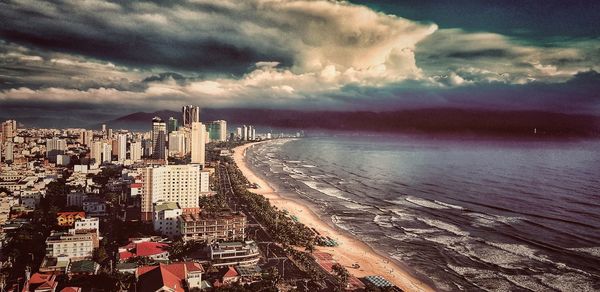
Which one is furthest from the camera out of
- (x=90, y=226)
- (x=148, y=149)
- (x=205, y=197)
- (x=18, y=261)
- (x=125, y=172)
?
(x=148, y=149)

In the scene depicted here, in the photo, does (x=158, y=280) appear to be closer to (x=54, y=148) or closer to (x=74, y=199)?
(x=74, y=199)

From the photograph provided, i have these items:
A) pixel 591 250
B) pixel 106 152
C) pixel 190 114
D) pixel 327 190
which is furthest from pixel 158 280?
pixel 190 114

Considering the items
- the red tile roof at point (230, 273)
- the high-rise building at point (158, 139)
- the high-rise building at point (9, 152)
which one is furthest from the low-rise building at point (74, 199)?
the high-rise building at point (158, 139)

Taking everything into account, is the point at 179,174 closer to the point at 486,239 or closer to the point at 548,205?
the point at 486,239

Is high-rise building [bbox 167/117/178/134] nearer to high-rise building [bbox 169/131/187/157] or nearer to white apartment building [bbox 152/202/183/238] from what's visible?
high-rise building [bbox 169/131/187/157]

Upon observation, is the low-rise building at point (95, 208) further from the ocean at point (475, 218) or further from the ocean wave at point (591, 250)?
the ocean wave at point (591, 250)

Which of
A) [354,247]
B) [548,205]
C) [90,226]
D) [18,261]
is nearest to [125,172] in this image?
[90,226]

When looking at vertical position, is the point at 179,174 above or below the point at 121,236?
above
